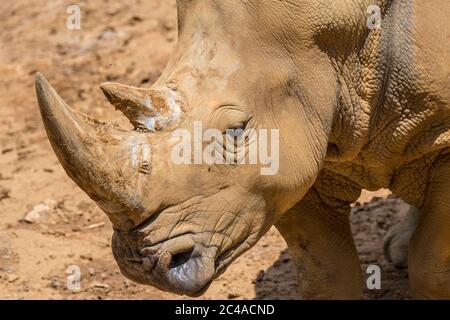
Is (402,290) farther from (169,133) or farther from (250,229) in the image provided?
(169,133)

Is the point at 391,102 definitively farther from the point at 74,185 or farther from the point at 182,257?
the point at 74,185

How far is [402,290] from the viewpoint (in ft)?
21.0

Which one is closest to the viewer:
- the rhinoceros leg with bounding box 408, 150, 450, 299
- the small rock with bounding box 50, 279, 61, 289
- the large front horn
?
the large front horn

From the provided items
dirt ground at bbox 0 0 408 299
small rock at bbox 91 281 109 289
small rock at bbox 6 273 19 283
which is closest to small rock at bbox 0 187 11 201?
dirt ground at bbox 0 0 408 299

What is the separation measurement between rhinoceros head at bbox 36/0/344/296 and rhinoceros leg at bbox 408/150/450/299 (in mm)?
738

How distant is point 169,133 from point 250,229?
543 mm

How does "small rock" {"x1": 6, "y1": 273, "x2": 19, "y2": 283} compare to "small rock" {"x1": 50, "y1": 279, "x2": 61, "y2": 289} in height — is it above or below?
above

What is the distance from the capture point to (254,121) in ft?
14.7

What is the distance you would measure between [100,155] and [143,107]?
10.4 inches

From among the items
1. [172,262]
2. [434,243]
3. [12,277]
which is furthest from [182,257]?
[12,277]

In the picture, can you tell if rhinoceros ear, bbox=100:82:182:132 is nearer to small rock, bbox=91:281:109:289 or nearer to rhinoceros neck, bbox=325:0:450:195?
rhinoceros neck, bbox=325:0:450:195

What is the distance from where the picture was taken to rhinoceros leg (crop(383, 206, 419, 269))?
656 centimetres

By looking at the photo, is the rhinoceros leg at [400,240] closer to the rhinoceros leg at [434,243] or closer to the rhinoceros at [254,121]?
the rhinoceros leg at [434,243]

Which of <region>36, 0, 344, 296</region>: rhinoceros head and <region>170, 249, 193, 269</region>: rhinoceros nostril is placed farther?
<region>170, 249, 193, 269</region>: rhinoceros nostril
